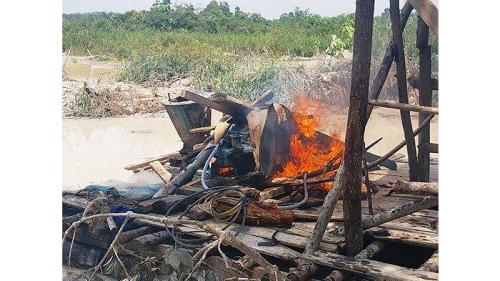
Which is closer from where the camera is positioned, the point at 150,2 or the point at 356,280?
the point at 356,280

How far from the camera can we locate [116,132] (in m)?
6.73

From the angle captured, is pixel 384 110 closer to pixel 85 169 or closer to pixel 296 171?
pixel 296 171

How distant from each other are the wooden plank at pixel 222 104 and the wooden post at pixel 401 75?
3.63 feet

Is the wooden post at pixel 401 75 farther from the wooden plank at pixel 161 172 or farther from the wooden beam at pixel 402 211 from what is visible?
the wooden plank at pixel 161 172

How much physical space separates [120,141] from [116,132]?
0.23 metres

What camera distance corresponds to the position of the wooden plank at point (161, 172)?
6.53 m

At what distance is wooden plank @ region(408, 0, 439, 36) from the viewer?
426 centimetres

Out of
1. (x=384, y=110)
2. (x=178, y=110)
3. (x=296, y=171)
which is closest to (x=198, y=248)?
(x=296, y=171)

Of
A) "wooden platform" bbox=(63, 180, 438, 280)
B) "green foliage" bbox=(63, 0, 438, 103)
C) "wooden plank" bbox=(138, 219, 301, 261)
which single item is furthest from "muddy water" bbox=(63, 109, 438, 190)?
"wooden plank" bbox=(138, 219, 301, 261)

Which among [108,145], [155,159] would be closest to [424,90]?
[155,159]

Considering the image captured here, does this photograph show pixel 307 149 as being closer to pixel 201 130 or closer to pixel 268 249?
pixel 201 130
